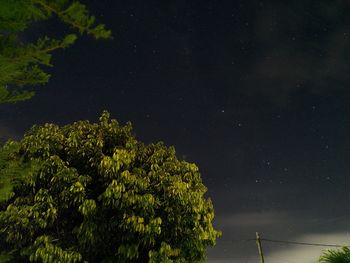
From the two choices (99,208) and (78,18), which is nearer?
(78,18)

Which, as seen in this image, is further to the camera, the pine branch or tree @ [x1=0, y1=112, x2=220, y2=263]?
tree @ [x1=0, y1=112, x2=220, y2=263]

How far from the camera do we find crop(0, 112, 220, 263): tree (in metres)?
16.5

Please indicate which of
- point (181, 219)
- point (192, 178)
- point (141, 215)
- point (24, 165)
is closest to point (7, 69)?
point (24, 165)

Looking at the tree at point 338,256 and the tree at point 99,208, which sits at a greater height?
the tree at point 99,208

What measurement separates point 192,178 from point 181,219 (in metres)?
2.33

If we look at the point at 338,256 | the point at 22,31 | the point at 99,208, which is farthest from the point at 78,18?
the point at 99,208

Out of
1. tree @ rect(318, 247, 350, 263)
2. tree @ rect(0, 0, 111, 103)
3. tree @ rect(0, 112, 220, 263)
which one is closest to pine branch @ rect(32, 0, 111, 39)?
tree @ rect(0, 0, 111, 103)

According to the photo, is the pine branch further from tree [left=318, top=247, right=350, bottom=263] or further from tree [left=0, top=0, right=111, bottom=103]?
tree [left=318, top=247, right=350, bottom=263]

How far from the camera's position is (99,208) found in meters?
17.0

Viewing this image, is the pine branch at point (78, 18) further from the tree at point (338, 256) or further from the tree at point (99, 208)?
the tree at point (99, 208)

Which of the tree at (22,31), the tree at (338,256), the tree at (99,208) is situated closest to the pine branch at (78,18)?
the tree at (22,31)

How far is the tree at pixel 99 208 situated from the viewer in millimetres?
16547

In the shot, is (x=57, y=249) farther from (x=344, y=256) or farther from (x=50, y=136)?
(x=344, y=256)

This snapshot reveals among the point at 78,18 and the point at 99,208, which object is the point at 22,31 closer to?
the point at 78,18
